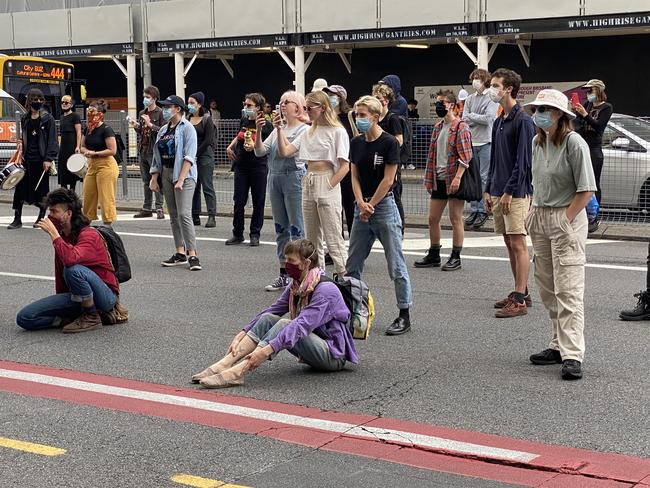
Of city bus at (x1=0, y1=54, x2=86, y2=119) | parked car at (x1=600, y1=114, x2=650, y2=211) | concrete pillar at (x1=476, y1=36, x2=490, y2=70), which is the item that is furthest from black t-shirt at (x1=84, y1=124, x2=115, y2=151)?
city bus at (x1=0, y1=54, x2=86, y2=119)

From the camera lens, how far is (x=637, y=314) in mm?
9172

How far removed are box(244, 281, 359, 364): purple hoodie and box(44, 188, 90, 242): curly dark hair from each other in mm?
2175

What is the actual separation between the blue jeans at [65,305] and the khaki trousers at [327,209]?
6.22 ft

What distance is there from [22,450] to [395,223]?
369cm

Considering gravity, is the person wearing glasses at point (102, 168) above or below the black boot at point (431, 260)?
above

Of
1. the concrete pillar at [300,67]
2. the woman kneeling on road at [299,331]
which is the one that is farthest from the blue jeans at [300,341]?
the concrete pillar at [300,67]

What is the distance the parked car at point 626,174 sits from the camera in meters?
15.1

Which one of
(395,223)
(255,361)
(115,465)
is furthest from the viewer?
(395,223)

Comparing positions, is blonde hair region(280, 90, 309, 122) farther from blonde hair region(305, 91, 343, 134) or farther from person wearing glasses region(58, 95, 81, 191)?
person wearing glasses region(58, 95, 81, 191)

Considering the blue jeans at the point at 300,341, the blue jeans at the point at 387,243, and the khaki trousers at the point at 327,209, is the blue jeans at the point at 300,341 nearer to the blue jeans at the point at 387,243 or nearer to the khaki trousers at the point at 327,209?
the blue jeans at the point at 387,243

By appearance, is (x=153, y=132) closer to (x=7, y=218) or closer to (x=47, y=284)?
(x=7, y=218)

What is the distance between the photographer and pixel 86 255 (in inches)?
348

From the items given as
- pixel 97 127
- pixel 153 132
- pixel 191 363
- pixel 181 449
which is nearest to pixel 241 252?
pixel 97 127

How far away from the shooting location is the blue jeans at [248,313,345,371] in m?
7.31
